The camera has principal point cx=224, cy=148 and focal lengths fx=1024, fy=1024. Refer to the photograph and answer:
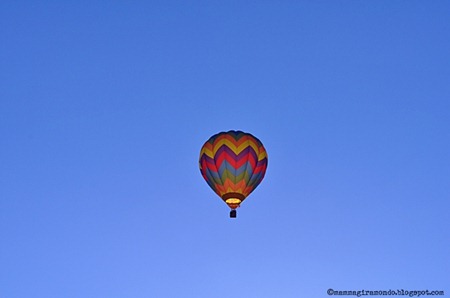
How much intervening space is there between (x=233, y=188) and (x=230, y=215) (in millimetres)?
1368

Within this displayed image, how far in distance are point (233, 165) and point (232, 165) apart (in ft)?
0.19

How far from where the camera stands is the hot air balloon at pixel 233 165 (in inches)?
2024

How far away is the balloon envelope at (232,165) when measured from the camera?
169 feet

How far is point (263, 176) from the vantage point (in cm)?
5300

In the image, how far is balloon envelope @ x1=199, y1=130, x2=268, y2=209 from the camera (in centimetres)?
5141

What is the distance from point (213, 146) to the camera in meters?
52.1

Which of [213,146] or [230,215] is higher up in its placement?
[213,146]

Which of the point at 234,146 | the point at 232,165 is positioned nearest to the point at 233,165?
the point at 232,165

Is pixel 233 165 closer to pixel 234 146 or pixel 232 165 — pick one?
pixel 232 165

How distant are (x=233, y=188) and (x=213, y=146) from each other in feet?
7.89

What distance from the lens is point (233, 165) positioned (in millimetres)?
51250

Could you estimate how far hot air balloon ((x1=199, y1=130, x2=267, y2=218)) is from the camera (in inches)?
2024

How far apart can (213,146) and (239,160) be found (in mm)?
1667

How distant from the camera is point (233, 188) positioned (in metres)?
51.6
